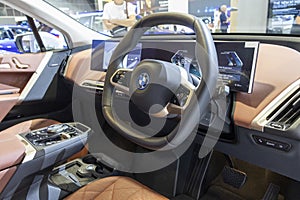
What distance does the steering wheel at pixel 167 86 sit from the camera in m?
0.75

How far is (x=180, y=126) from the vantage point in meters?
0.77

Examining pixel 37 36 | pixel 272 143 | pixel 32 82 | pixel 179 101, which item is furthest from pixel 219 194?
pixel 37 36

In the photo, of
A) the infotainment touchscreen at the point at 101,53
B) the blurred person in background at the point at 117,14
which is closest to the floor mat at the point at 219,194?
the infotainment touchscreen at the point at 101,53

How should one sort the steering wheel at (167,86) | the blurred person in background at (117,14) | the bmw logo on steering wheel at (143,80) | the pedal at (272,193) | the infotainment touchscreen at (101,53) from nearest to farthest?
the steering wheel at (167,86), the bmw logo on steering wheel at (143,80), the pedal at (272,193), the infotainment touchscreen at (101,53), the blurred person in background at (117,14)

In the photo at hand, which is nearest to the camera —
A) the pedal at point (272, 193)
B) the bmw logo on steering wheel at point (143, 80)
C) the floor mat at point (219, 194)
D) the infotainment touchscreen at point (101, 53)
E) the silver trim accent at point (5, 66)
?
the bmw logo on steering wheel at point (143, 80)

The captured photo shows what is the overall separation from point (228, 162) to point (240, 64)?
66cm

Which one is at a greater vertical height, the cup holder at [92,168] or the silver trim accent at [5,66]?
the silver trim accent at [5,66]

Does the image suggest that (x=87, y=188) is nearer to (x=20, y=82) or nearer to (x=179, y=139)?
(x=179, y=139)

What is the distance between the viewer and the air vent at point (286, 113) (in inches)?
34.2

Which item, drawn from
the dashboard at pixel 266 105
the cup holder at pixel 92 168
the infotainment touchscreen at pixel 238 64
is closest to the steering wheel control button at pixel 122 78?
the dashboard at pixel 266 105

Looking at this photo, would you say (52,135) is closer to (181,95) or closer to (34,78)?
(181,95)

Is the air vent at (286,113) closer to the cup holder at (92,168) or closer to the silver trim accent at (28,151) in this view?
the silver trim accent at (28,151)

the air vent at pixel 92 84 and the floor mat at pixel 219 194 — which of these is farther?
the air vent at pixel 92 84

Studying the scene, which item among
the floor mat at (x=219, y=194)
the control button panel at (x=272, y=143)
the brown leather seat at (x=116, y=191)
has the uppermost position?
the control button panel at (x=272, y=143)
